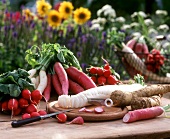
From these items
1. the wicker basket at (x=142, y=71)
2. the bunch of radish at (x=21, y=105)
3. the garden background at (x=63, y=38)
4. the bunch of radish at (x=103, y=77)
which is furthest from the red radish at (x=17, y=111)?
the garden background at (x=63, y=38)

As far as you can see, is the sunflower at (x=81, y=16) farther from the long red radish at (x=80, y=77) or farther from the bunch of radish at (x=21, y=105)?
the bunch of radish at (x=21, y=105)

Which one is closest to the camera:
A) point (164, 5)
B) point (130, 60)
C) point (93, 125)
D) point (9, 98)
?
point (93, 125)

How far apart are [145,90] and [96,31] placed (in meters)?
3.51

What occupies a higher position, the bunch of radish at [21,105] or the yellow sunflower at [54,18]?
the yellow sunflower at [54,18]

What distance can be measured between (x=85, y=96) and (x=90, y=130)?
396mm

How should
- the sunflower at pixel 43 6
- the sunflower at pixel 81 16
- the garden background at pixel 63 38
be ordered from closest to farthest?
the garden background at pixel 63 38, the sunflower at pixel 81 16, the sunflower at pixel 43 6

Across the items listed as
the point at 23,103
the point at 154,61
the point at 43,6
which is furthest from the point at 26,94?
the point at 43,6

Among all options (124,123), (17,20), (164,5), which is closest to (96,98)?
(124,123)

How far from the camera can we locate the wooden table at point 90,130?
7.13 ft

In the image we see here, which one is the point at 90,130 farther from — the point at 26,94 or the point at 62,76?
the point at 62,76

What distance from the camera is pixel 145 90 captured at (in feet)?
9.16

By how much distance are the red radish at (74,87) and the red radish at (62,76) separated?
3 cm

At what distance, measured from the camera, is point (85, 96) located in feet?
8.70

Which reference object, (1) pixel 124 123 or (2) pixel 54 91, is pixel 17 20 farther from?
(1) pixel 124 123
